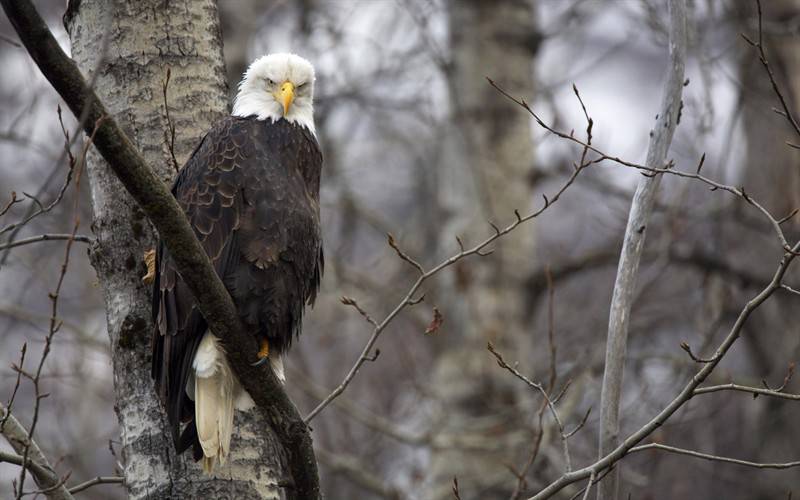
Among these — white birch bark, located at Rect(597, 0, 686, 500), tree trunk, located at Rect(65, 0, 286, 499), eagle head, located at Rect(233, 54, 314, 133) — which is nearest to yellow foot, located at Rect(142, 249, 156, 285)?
tree trunk, located at Rect(65, 0, 286, 499)

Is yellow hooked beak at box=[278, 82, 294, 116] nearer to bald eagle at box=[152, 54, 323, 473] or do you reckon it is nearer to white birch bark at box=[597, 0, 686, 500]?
bald eagle at box=[152, 54, 323, 473]

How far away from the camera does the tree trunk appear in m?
3.32

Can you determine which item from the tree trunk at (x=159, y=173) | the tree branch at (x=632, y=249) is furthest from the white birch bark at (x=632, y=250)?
the tree trunk at (x=159, y=173)

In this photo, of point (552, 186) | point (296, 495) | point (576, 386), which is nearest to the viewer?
point (296, 495)

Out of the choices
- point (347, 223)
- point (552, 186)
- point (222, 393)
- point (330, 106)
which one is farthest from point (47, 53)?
point (552, 186)

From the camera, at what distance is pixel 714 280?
293 inches

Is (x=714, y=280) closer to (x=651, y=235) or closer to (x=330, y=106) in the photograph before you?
(x=651, y=235)

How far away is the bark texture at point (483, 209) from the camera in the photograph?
721 centimetres

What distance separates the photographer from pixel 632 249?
3.29m

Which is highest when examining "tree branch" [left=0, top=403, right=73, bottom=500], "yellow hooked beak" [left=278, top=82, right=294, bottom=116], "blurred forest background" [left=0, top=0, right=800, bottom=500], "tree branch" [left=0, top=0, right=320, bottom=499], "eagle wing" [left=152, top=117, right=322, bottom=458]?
"blurred forest background" [left=0, top=0, right=800, bottom=500]

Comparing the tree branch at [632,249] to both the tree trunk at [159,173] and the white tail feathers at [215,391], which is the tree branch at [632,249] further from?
the white tail feathers at [215,391]

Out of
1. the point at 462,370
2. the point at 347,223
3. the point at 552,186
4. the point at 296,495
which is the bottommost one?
the point at 296,495

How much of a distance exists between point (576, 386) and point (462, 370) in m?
1.14

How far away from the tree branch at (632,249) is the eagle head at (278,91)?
1.46 meters
